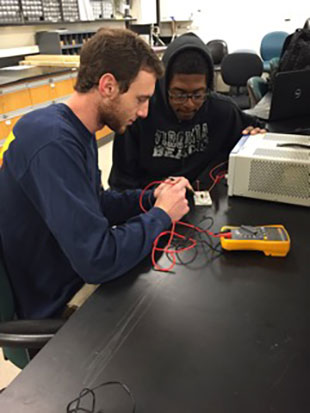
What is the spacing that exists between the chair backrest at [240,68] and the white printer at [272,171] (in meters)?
3.33

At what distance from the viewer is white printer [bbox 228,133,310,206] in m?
1.14

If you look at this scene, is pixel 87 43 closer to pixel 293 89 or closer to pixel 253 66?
pixel 293 89

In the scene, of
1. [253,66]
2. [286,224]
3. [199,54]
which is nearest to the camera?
[286,224]

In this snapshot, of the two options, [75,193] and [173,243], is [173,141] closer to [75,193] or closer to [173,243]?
[173,243]

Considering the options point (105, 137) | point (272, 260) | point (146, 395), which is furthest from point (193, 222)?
point (105, 137)

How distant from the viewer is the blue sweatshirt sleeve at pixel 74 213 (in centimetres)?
80

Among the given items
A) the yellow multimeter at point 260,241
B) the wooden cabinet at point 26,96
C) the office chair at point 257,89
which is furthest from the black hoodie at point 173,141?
the office chair at point 257,89

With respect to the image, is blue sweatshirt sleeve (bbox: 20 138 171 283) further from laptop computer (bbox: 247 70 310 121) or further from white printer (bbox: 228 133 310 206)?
laptop computer (bbox: 247 70 310 121)

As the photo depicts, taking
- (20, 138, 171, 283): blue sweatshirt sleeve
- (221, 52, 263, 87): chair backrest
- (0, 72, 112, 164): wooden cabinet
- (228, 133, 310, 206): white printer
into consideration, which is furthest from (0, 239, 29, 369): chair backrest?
(221, 52, 263, 87): chair backrest

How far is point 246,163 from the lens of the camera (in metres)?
1.18

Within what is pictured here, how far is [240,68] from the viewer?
4.25 metres

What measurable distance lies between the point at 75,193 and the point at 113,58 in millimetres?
387

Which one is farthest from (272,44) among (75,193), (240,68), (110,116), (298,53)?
(75,193)

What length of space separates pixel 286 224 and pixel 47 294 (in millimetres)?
758
